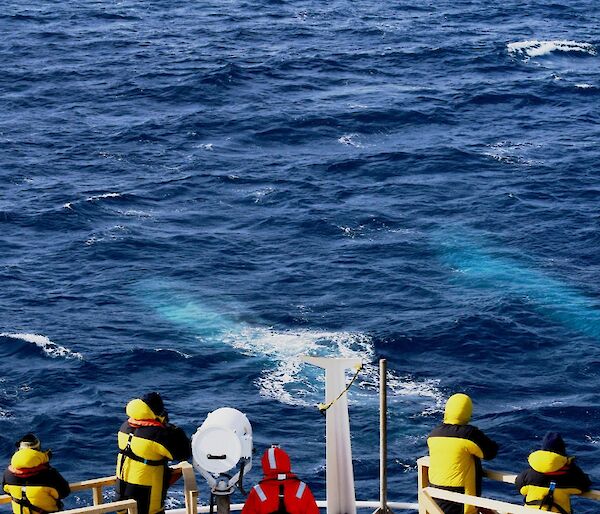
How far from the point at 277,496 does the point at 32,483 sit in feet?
18.3

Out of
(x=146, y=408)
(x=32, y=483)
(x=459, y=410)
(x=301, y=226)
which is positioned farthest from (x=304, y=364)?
(x=32, y=483)

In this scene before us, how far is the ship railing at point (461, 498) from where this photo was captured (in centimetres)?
2598

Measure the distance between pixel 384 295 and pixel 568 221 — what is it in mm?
16935

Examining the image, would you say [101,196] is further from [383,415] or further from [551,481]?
[551,481]

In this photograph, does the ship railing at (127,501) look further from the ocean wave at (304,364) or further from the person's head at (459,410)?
the ocean wave at (304,364)

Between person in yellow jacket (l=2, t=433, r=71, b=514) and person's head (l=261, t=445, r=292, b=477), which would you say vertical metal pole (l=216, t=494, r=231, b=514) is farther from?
person in yellow jacket (l=2, t=433, r=71, b=514)

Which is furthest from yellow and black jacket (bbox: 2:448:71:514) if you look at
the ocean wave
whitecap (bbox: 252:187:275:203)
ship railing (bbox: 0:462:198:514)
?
whitecap (bbox: 252:187:275:203)

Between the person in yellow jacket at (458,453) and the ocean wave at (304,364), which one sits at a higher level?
the person in yellow jacket at (458,453)

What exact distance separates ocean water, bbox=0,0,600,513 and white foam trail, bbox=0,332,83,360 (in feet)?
0.45

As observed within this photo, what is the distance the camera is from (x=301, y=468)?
6353 cm

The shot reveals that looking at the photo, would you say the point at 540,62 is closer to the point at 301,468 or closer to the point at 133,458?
the point at 301,468

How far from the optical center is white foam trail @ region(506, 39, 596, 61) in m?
132

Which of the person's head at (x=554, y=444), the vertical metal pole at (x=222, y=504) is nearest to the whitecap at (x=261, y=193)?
the person's head at (x=554, y=444)

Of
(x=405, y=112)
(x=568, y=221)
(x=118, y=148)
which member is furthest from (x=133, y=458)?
(x=405, y=112)
